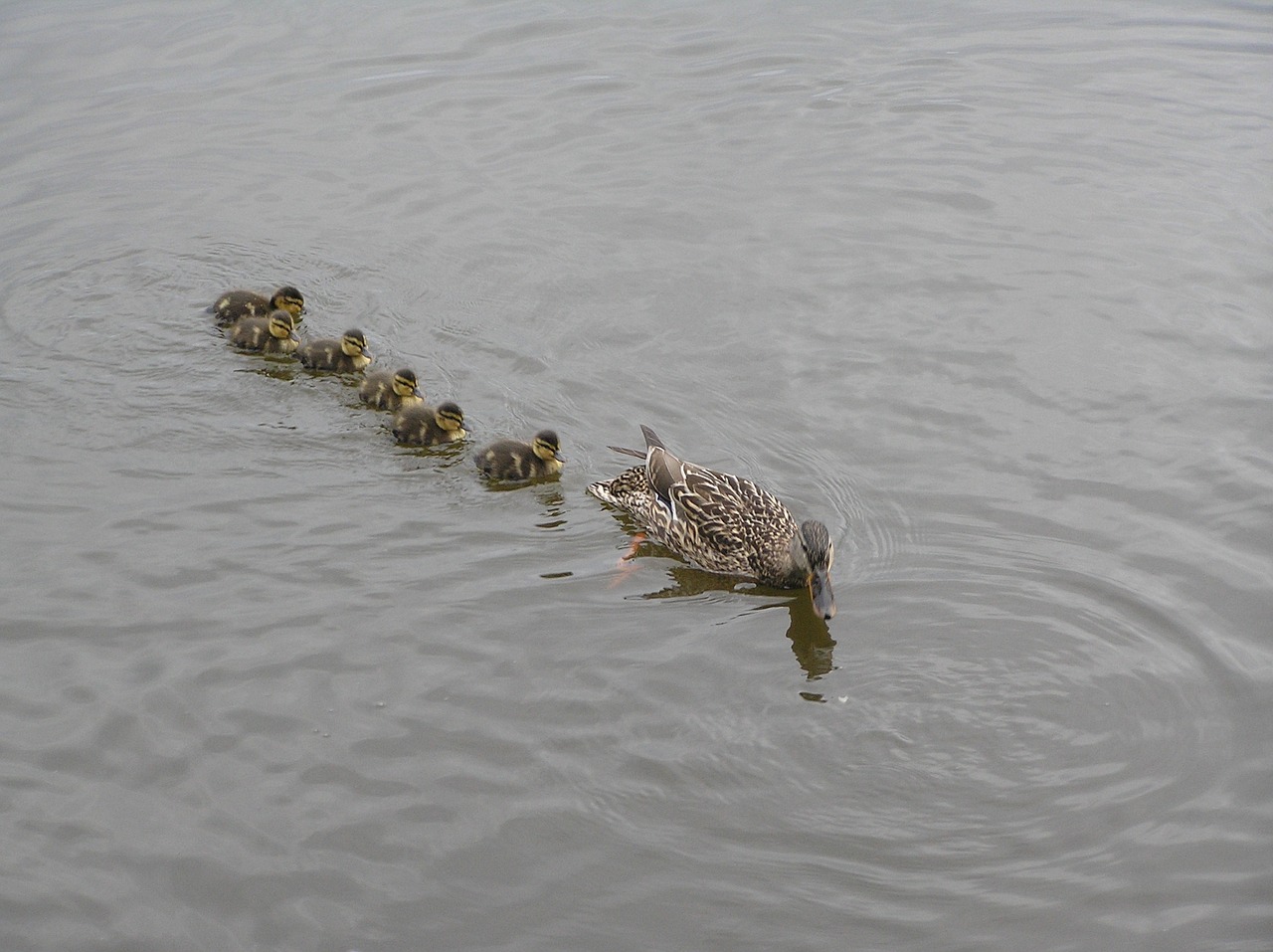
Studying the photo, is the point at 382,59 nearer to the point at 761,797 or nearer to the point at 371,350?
the point at 371,350

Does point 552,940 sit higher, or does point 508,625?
point 508,625

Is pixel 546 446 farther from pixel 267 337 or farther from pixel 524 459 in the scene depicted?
pixel 267 337

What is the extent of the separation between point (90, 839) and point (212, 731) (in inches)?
21.8

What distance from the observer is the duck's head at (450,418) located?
21.7 feet

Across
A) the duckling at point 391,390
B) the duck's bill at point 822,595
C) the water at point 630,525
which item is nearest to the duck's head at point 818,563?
the duck's bill at point 822,595

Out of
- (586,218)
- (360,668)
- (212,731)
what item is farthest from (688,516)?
(586,218)

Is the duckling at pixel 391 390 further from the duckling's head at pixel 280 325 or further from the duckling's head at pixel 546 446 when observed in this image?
the duckling's head at pixel 546 446

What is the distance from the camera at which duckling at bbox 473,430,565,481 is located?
21.0ft

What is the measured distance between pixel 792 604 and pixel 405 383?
7.56 feet

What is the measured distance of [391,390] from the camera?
22.8ft

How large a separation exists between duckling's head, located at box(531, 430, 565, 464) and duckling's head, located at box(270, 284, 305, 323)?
2102 mm

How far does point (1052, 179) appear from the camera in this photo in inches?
363

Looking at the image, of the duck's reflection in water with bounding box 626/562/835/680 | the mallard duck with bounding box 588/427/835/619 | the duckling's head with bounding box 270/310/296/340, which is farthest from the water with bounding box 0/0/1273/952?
the duckling's head with bounding box 270/310/296/340

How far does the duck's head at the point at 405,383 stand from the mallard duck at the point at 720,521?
123cm
